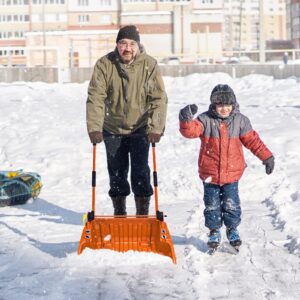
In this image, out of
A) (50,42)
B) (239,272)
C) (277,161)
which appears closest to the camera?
(239,272)

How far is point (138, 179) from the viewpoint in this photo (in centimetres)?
705

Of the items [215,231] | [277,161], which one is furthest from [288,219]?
[277,161]

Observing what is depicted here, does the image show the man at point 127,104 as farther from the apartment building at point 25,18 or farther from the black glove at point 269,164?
the apartment building at point 25,18

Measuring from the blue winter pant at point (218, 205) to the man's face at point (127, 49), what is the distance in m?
1.28

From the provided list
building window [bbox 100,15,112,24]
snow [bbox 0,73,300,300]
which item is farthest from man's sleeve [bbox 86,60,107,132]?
building window [bbox 100,15,112,24]

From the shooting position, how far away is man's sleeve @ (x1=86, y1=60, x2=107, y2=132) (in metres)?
6.62

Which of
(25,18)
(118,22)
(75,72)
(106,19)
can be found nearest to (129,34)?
(75,72)

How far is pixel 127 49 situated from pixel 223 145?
Result: 3.90ft

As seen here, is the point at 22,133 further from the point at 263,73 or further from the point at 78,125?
the point at 263,73

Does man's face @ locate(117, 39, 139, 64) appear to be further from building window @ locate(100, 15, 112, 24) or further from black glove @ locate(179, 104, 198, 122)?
building window @ locate(100, 15, 112, 24)

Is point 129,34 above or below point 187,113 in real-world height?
above

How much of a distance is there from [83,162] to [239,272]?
21.6 feet

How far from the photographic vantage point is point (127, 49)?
6621 mm

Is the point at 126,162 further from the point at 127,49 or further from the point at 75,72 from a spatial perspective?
the point at 75,72
